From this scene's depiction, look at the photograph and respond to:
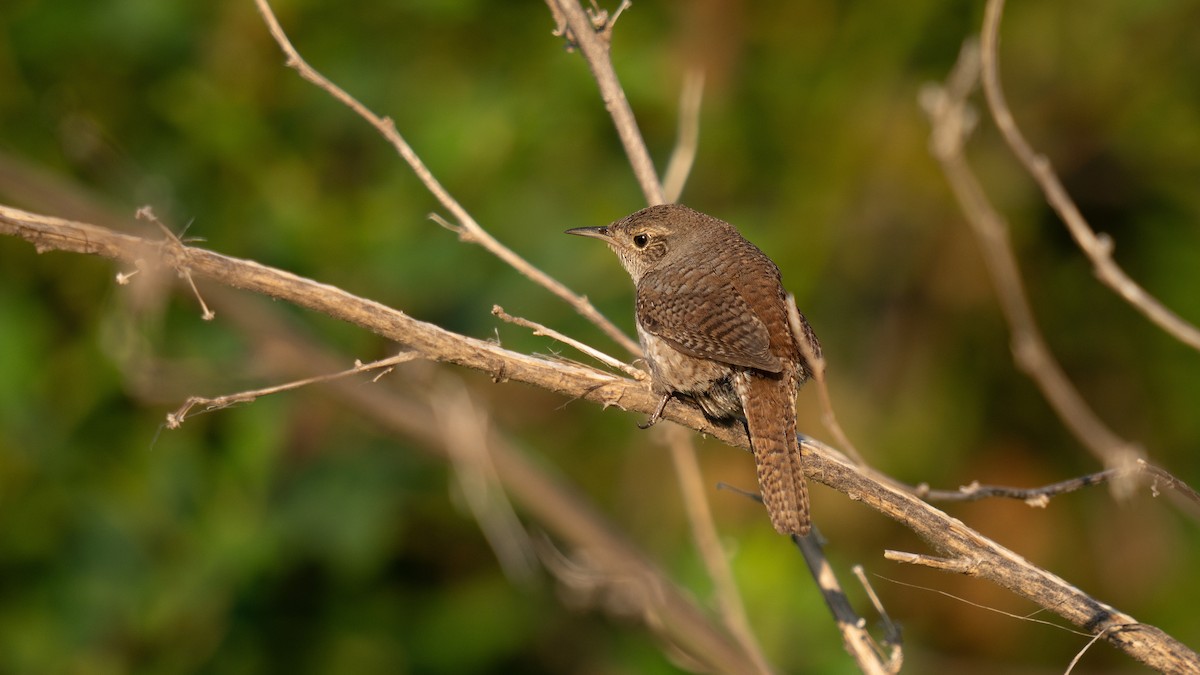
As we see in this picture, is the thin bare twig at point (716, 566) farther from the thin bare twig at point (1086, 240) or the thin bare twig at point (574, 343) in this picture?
the thin bare twig at point (1086, 240)

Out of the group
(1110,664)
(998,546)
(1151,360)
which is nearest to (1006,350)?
(1151,360)

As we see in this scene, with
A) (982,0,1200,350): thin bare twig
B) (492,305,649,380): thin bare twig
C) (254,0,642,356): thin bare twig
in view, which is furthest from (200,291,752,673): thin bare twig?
(982,0,1200,350): thin bare twig

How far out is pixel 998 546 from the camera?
2260mm

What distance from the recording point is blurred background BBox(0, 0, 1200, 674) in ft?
15.7

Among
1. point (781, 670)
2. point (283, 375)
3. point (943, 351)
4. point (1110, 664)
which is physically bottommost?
point (781, 670)

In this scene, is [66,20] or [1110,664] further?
[1110,664]

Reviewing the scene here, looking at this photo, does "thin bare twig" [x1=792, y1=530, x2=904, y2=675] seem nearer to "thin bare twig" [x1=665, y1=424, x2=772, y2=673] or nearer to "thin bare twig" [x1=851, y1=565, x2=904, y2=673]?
"thin bare twig" [x1=851, y1=565, x2=904, y2=673]

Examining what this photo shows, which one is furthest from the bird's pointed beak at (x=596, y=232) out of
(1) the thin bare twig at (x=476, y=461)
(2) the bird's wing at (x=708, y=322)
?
(1) the thin bare twig at (x=476, y=461)

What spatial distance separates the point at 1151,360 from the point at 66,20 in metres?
4.80

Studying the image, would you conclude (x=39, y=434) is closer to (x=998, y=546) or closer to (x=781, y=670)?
(x=781, y=670)

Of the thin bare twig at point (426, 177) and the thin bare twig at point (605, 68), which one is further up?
the thin bare twig at point (605, 68)

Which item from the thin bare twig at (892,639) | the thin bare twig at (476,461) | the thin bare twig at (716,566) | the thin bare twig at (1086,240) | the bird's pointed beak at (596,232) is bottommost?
the thin bare twig at (892,639)

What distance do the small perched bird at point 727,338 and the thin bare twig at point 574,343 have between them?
0.41 ft

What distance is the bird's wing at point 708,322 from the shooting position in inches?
116
